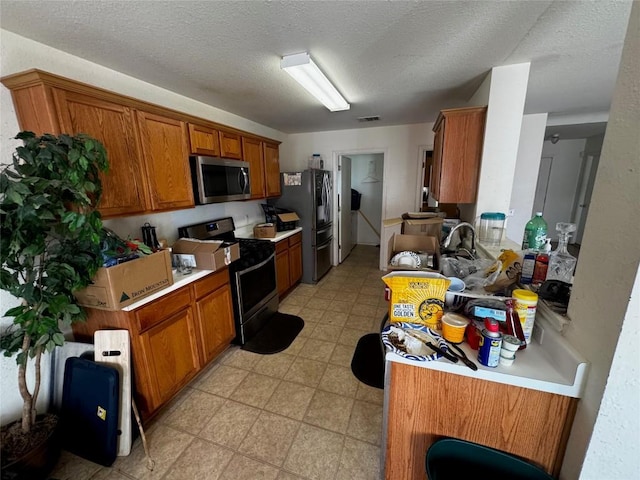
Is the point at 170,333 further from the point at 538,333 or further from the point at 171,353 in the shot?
the point at 538,333

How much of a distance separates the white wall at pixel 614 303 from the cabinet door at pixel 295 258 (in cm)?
289

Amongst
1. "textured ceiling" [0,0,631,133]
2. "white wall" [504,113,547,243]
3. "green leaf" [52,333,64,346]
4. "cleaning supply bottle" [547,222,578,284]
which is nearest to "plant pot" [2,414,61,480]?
"green leaf" [52,333,64,346]

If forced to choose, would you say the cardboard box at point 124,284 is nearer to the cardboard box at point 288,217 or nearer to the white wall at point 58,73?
the white wall at point 58,73

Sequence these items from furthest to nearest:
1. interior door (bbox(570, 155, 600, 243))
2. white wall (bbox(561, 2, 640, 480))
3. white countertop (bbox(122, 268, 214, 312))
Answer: interior door (bbox(570, 155, 600, 243)), white countertop (bbox(122, 268, 214, 312)), white wall (bbox(561, 2, 640, 480))

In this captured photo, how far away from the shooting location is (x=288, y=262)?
3.37 metres

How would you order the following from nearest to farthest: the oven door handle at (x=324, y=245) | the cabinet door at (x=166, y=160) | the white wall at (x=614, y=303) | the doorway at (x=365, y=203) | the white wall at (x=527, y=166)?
the white wall at (x=614, y=303)
the cabinet door at (x=166, y=160)
the white wall at (x=527, y=166)
the oven door handle at (x=324, y=245)
the doorway at (x=365, y=203)

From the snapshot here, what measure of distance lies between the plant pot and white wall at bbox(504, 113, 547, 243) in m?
4.69

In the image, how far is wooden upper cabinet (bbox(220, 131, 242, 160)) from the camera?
246 centimetres

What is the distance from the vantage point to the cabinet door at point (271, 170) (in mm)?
3169

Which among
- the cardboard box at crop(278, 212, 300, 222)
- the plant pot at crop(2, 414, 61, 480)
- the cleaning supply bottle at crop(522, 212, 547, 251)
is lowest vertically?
the plant pot at crop(2, 414, 61, 480)

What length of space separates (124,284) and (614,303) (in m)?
2.03

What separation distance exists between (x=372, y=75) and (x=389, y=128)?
6.74ft

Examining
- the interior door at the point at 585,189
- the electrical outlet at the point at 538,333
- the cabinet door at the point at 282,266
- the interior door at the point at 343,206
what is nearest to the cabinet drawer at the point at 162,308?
the cabinet door at the point at 282,266

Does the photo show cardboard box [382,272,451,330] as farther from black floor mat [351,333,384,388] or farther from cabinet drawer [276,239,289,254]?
cabinet drawer [276,239,289,254]
